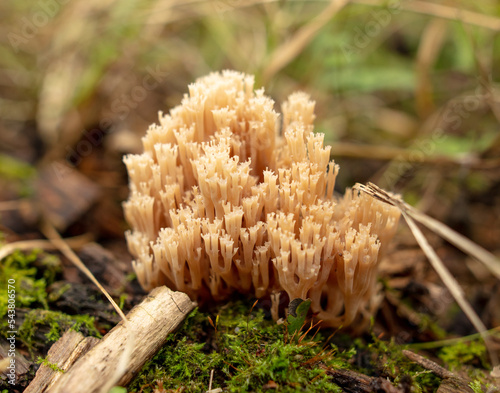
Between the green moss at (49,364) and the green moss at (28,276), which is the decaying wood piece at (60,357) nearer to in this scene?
the green moss at (49,364)

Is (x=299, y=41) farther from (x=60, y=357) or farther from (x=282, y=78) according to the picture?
(x=60, y=357)

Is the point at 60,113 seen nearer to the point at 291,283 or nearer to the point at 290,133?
the point at 290,133

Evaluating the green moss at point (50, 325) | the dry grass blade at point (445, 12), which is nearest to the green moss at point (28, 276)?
the green moss at point (50, 325)

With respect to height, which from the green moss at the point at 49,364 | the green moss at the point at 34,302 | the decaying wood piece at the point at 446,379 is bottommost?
the decaying wood piece at the point at 446,379

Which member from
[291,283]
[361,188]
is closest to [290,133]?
[361,188]

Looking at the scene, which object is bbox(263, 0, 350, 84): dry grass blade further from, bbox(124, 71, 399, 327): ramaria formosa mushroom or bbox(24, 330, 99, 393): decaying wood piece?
bbox(24, 330, 99, 393): decaying wood piece

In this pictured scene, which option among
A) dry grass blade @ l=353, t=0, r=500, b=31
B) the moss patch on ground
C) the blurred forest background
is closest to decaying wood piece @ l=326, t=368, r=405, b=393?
the moss patch on ground
